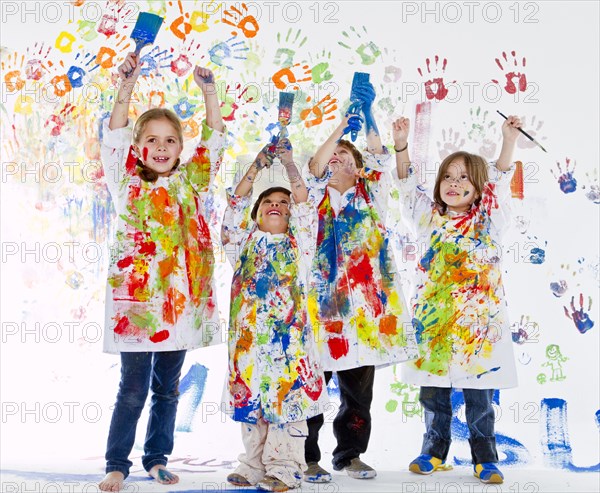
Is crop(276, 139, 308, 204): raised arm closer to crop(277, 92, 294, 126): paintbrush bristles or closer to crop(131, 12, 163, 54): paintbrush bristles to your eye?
crop(277, 92, 294, 126): paintbrush bristles

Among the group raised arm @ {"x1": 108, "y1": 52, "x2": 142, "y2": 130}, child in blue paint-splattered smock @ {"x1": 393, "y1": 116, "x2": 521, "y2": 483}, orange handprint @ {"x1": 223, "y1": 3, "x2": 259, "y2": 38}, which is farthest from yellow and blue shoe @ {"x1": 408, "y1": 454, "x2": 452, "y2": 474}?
orange handprint @ {"x1": 223, "y1": 3, "x2": 259, "y2": 38}

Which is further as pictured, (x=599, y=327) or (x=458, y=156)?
(x=599, y=327)

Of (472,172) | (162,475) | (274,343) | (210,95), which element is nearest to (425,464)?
(274,343)

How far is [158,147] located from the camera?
216 cm

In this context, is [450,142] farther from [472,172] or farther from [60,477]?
[60,477]

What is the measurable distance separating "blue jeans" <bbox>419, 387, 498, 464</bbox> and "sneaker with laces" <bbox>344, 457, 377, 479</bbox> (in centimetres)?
18

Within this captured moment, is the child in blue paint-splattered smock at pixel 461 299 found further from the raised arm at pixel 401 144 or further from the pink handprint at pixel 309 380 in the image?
the pink handprint at pixel 309 380

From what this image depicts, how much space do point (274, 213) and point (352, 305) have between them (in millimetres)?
313

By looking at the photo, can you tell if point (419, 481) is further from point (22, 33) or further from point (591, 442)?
point (22, 33)

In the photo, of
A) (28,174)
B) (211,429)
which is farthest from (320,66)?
Answer: (211,429)

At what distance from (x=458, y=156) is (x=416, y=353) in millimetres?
548

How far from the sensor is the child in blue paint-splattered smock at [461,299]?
221cm

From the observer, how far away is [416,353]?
2.22 meters

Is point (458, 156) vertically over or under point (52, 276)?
over
